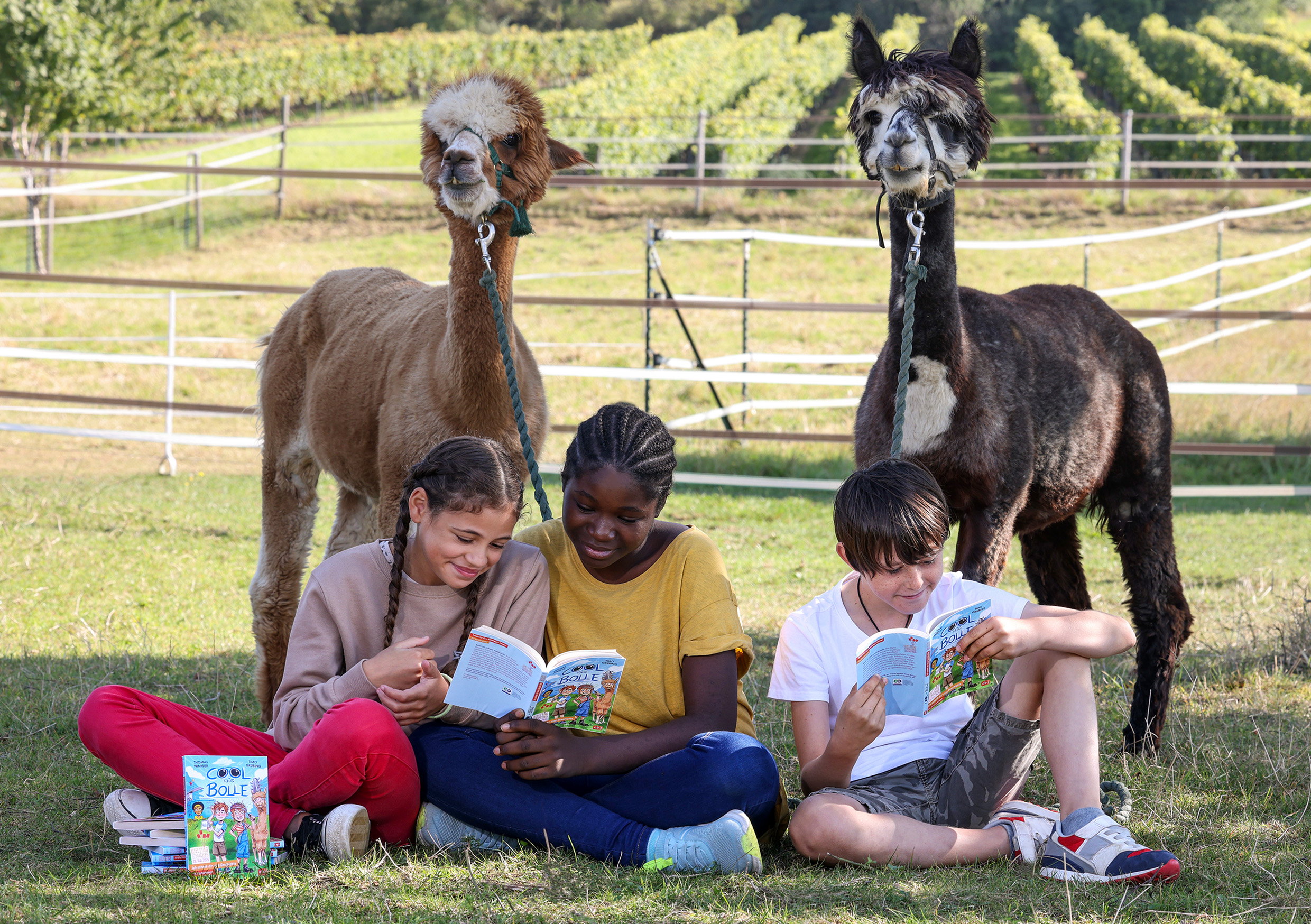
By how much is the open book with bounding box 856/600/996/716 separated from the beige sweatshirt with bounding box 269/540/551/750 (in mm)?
806

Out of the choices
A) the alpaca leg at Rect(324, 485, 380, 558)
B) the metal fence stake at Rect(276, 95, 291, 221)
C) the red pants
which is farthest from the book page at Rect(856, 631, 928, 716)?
the metal fence stake at Rect(276, 95, 291, 221)

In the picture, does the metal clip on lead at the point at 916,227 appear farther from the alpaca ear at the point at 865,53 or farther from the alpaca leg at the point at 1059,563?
the alpaca leg at the point at 1059,563

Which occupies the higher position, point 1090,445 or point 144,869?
point 1090,445

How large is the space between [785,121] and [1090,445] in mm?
23228

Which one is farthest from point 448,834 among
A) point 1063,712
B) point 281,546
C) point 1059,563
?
point 1059,563

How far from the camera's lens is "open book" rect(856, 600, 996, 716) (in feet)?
7.97

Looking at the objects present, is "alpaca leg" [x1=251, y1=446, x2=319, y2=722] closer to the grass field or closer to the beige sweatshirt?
the grass field

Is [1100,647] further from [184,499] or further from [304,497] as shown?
[184,499]

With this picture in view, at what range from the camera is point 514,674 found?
2453 mm

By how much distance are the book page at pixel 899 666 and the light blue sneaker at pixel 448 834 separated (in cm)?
92

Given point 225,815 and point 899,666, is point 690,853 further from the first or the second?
point 225,815

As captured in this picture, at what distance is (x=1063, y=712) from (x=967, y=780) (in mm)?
267

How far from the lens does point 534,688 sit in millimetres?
2457

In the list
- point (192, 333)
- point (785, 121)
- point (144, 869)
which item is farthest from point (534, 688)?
point (785, 121)
